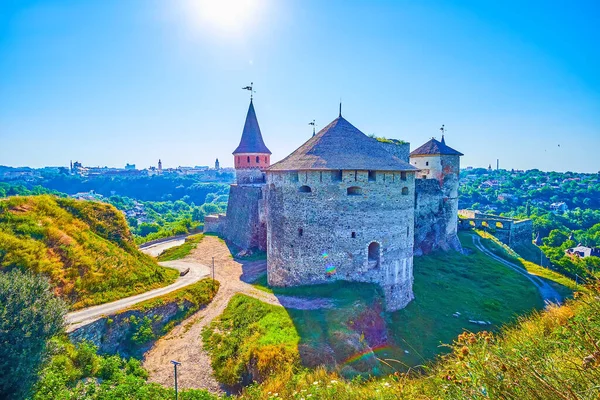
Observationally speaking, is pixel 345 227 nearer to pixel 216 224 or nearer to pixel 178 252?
pixel 178 252

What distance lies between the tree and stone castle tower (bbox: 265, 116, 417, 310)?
→ 947 cm

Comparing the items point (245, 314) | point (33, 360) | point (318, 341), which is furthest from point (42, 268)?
point (318, 341)

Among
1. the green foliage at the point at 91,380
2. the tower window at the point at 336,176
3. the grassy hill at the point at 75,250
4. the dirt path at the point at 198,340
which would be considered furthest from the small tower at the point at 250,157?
the green foliage at the point at 91,380

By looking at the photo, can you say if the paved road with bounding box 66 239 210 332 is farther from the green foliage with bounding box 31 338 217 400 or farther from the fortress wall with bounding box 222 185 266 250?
the fortress wall with bounding box 222 185 266 250

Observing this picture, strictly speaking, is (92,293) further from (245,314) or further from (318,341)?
(318,341)

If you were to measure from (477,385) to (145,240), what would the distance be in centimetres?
3482

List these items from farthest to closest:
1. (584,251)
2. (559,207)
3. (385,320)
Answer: (559,207) → (584,251) → (385,320)

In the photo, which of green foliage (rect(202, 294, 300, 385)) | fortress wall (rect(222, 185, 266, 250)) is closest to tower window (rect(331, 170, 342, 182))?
green foliage (rect(202, 294, 300, 385))

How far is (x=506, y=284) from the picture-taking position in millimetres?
22156

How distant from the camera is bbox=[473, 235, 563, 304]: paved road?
21.1 m

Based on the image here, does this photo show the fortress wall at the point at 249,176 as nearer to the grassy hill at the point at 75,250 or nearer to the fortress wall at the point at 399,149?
the fortress wall at the point at 399,149

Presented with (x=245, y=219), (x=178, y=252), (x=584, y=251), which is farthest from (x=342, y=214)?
(x=584, y=251)

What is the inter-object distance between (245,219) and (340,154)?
15718 mm

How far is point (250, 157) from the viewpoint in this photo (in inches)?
1398
